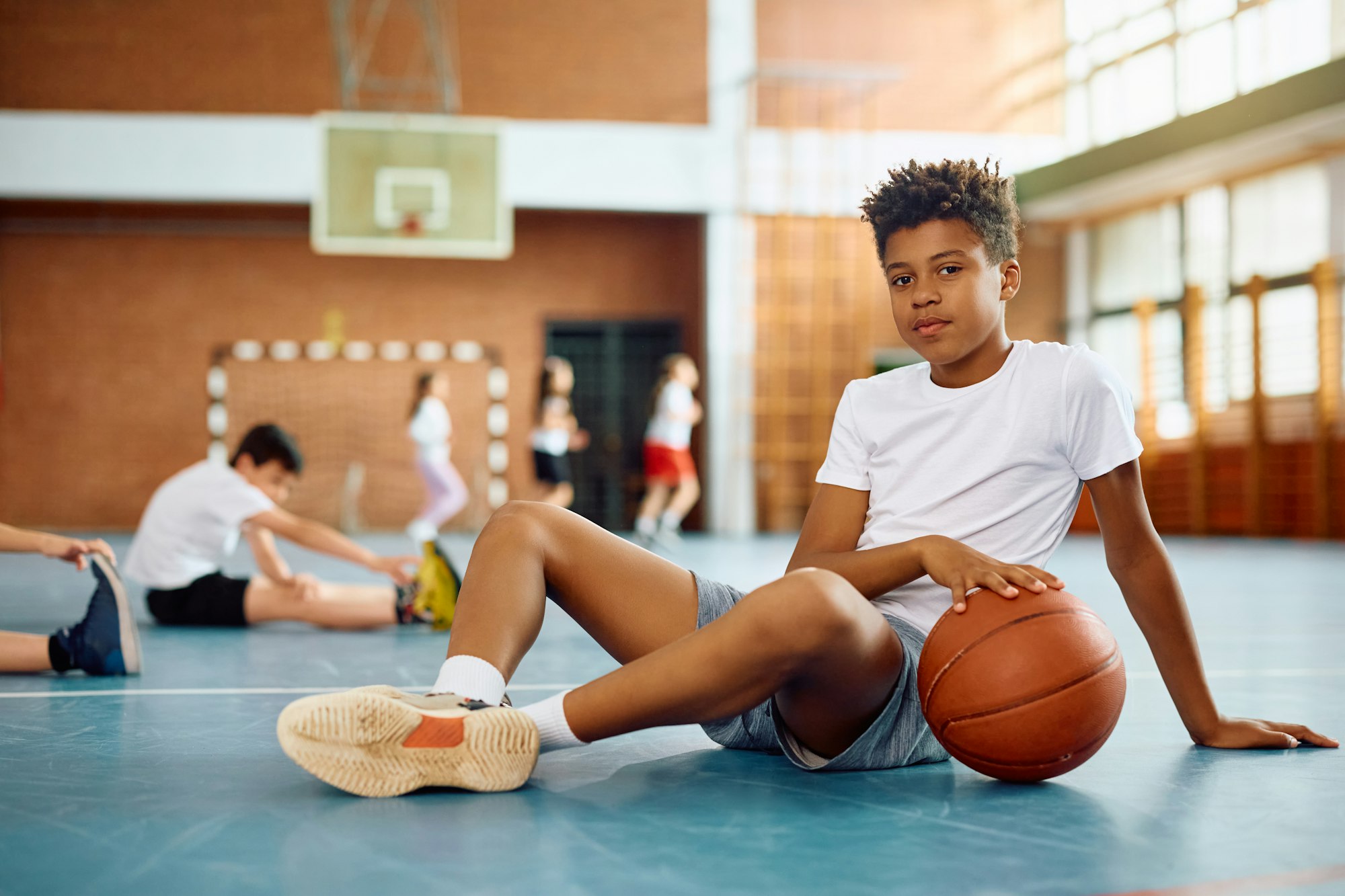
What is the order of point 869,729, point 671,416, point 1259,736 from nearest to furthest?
point 869,729, point 1259,736, point 671,416

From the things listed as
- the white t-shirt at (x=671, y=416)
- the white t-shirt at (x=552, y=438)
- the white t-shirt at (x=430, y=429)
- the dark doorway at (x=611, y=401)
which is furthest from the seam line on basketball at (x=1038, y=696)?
the dark doorway at (x=611, y=401)

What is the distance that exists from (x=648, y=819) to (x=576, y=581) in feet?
1.46

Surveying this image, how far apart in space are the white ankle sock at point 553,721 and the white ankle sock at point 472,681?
0.20 feet

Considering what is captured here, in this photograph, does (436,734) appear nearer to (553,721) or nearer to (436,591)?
(553,721)

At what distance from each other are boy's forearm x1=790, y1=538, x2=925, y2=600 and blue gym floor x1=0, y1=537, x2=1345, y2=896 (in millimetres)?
298

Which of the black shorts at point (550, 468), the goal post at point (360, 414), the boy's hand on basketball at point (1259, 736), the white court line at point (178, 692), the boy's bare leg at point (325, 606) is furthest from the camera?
the goal post at point (360, 414)

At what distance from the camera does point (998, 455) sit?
75.2 inches

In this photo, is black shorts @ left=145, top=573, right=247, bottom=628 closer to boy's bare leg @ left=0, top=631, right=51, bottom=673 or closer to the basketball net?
boy's bare leg @ left=0, top=631, right=51, bottom=673

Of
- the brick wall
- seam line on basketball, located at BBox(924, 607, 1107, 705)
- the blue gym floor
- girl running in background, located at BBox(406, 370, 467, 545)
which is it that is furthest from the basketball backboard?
seam line on basketball, located at BBox(924, 607, 1107, 705)

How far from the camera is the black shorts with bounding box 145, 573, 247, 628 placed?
4242 millimetres

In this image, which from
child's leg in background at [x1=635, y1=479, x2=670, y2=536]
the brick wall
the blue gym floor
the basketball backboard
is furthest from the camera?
the brick wall

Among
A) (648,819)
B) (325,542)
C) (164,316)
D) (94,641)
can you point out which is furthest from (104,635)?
(164,316)

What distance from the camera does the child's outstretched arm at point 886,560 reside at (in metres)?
1.76

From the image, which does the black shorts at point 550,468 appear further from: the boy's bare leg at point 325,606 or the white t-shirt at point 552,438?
the boy's bare leg at point 325,606
